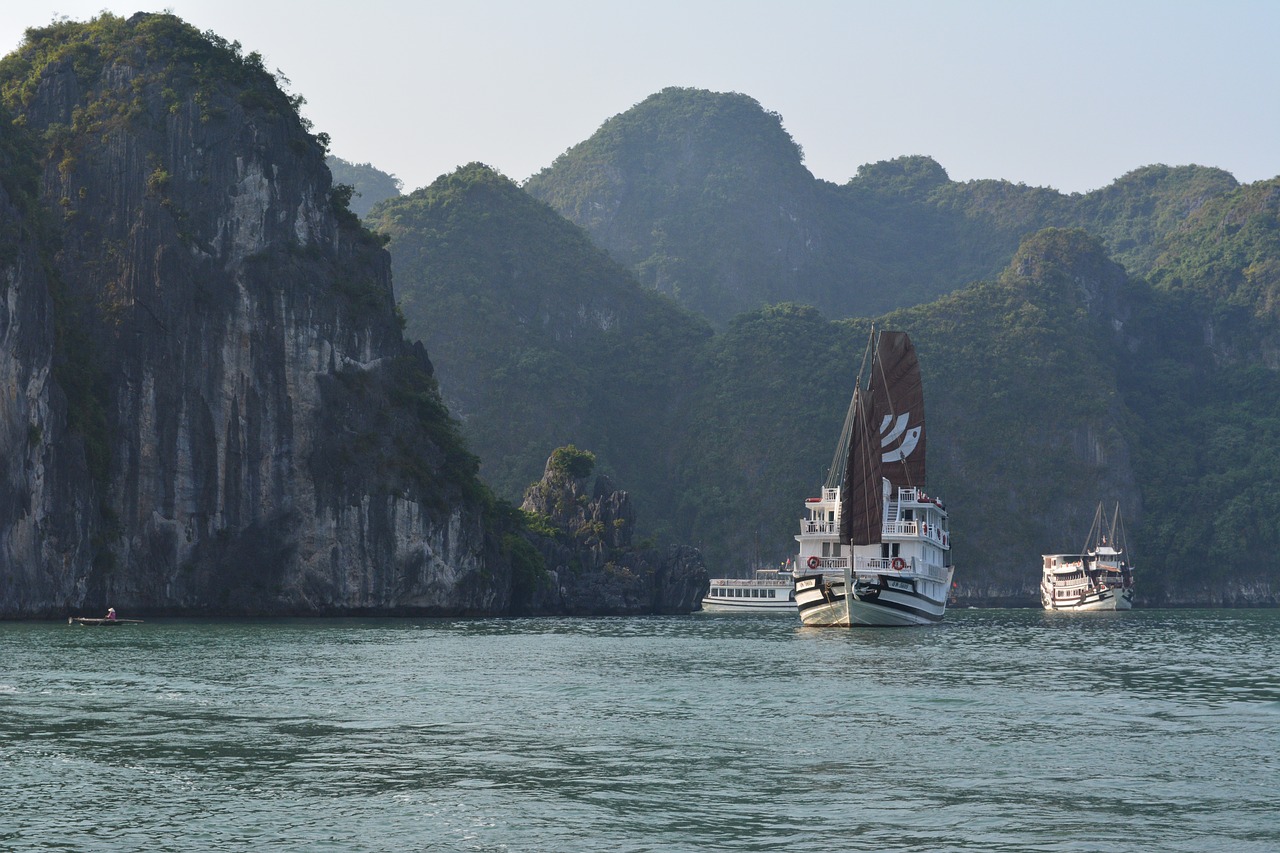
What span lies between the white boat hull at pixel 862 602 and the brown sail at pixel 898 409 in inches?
303

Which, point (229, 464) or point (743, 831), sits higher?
point (229, 464)

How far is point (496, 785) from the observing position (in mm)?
31312

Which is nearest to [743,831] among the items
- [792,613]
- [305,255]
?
[305,255]

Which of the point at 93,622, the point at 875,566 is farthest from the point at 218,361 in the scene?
the point at 875,566

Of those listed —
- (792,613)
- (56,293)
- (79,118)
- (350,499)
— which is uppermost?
(79,118)

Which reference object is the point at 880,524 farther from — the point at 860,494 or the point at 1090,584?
the point at 1090,584

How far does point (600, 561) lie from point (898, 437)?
5119cm

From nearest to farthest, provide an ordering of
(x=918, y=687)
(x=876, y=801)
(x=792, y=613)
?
(x=876, y=801), (x=918, y=687), (x=792, y=613)

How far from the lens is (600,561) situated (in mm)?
140250

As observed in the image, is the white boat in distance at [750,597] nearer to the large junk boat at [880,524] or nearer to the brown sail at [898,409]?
the large junk boat at [880,524]

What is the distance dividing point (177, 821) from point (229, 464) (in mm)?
80670

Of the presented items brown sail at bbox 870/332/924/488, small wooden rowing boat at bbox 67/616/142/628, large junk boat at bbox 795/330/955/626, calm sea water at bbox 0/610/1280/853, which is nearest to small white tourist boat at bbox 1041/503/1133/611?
large junk boat at bbox 795/330/955/626

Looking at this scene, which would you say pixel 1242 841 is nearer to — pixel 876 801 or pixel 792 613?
pixel 876 801

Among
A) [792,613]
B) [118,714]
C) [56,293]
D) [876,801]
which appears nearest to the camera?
[876,801]
